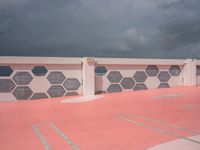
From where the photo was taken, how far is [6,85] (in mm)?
9359

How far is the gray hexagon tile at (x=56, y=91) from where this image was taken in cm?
1019

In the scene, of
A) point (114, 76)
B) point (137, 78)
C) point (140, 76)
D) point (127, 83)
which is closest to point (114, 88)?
point (114, 76)

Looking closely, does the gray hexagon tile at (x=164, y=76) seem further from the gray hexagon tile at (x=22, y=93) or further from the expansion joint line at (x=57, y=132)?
the expansion joint line at (x=57, y=132)

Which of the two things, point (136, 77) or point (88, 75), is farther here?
point (136, 77)

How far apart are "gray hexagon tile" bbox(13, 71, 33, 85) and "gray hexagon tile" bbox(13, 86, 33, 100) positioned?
22 cm

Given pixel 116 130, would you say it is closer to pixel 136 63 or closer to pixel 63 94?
pixel 63 94

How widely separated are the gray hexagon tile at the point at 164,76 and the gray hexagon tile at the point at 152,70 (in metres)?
0.33

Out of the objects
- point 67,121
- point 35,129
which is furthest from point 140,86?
point 35,129

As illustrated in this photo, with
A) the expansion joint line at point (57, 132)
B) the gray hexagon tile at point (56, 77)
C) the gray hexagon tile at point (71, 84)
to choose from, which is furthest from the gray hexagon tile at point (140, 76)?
the expansion joint line at point (57, 132)

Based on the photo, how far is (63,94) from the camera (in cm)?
1047

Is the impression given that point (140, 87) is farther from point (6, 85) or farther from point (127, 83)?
point (6, 85)

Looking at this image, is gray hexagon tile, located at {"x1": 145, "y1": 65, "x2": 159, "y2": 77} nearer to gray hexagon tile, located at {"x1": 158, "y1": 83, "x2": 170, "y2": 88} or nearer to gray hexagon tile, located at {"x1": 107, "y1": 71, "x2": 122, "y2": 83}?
gray hexagon tile, located at {"x1": 158, "y1": 83, "x2": 170, "y2": 88}

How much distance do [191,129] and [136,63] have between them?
25.8 feet

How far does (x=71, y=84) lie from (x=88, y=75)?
0.92m
